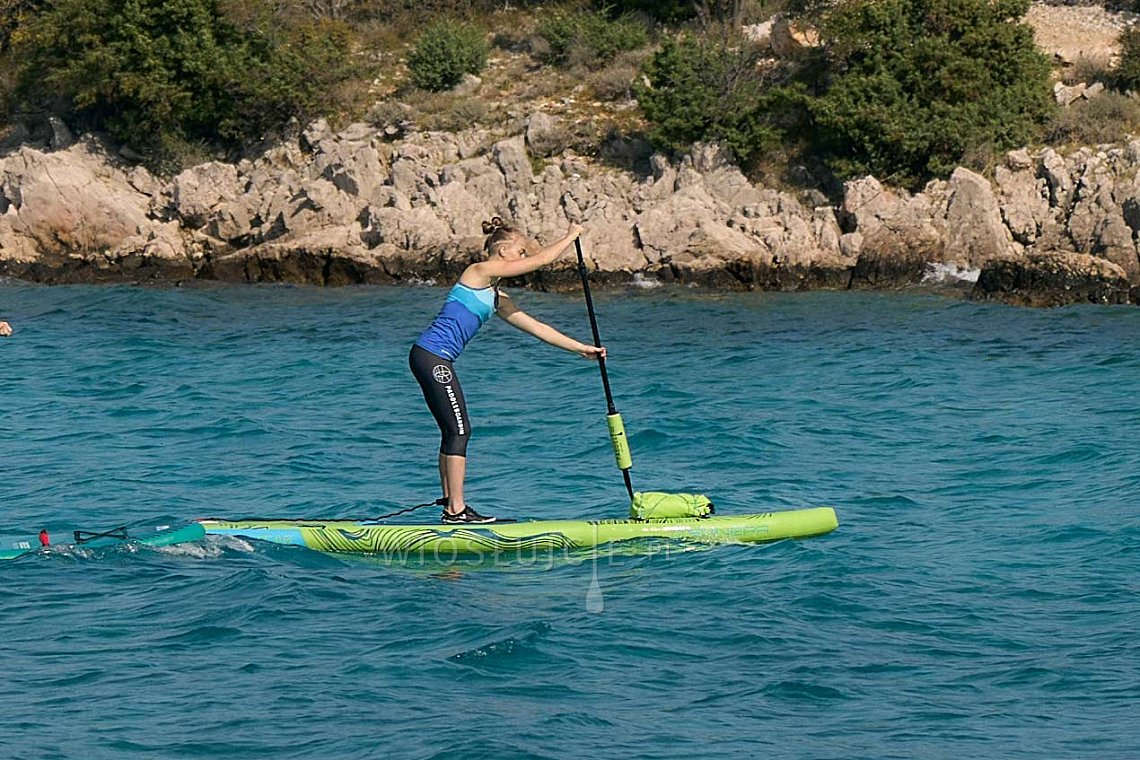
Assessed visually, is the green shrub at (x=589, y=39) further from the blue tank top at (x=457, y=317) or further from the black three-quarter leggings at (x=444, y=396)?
the black three-quarter leggings at (x=444, y=396)

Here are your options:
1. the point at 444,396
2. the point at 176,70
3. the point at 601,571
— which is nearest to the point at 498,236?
the point at 444,396

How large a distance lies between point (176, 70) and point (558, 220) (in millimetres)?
10785

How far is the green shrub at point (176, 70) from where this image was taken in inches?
1359

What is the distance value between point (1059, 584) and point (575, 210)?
20.5m

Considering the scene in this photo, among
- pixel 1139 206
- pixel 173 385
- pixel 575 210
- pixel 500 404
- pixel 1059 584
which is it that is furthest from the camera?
pixel 575 210

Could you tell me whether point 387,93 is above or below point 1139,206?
above

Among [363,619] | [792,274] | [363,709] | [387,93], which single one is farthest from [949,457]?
[387,93]

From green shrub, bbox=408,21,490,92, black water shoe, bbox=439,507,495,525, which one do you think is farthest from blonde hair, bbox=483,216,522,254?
green shrub, bbox=408,21,490,92

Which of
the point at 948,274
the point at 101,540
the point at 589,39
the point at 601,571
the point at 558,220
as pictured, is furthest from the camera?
the point at 589,39

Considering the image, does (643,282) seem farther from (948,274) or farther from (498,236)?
(498,236)

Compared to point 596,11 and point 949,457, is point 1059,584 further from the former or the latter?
point 596,11

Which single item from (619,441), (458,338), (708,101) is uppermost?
(708,101)

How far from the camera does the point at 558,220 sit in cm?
3031

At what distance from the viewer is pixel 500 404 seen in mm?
18594
